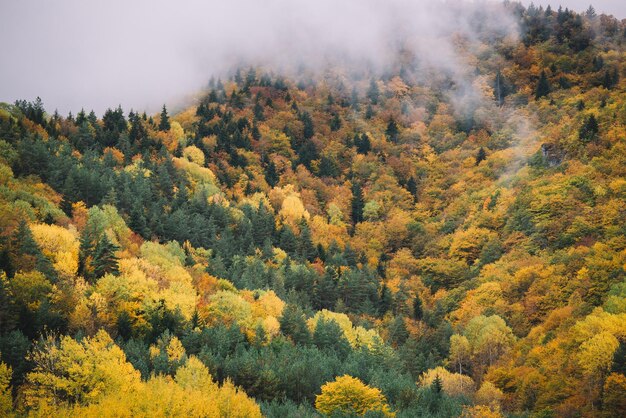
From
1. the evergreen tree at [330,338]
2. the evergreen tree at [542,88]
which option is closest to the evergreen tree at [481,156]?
the evergreen tree at [542,88]

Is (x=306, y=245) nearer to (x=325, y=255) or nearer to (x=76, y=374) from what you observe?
(x=325, y=255)

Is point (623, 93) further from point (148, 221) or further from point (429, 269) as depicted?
point (148, 221)

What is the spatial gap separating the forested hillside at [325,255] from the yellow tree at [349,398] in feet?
0.94

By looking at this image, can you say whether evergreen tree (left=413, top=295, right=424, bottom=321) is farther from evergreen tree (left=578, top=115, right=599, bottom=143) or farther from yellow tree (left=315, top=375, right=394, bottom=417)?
evergreen tree (left=578, top=115, right=599, bottom=143)

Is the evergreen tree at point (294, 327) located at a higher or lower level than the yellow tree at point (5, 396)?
higher

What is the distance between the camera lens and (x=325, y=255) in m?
133

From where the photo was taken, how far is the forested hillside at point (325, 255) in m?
68.2

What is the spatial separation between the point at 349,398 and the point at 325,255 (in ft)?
214

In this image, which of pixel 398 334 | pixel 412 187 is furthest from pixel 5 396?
pixel 412 187

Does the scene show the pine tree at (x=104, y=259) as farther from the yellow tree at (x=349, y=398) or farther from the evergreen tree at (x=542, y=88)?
the evergreen tree at (x=542, y=88)

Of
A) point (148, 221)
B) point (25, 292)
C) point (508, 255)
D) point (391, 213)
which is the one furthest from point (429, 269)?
point (25, 292)

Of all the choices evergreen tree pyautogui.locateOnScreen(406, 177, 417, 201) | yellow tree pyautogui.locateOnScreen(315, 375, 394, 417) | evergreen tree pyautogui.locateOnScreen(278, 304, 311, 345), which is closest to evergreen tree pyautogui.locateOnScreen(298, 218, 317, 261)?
evergreen tree pyautogui.locateOnScreen(278, 304, 311, 345)

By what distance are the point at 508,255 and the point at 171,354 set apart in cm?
7090

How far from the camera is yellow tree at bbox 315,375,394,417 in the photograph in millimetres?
68188
